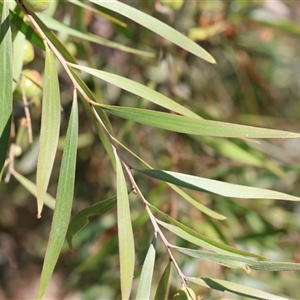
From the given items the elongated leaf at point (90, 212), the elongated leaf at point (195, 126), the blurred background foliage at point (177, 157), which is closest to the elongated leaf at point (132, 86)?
the elongated leaf at point (195, 126)

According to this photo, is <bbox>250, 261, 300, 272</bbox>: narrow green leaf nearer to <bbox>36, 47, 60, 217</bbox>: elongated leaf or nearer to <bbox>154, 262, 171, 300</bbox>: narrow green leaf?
<bbox>154, 262, 171, 300</bbox>: narrow green leaf

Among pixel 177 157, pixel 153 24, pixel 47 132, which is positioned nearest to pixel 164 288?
pixel 47 132

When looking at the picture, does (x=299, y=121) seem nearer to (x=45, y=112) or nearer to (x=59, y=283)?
(x=59, y=283)

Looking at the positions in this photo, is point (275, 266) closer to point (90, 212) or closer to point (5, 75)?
point (90, 212)

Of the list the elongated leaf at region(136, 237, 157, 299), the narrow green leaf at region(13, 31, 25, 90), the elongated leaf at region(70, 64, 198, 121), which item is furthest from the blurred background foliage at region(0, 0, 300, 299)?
the elongated leaf at region(136, 237, 157, 299)

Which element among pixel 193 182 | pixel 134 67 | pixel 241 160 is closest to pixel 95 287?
pixel 241 160

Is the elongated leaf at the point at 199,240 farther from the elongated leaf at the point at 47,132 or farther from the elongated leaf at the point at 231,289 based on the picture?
the elongated leaf at the point at 47,132

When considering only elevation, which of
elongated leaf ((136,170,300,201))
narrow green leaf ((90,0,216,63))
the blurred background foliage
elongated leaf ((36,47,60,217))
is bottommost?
the blurred background foliage
